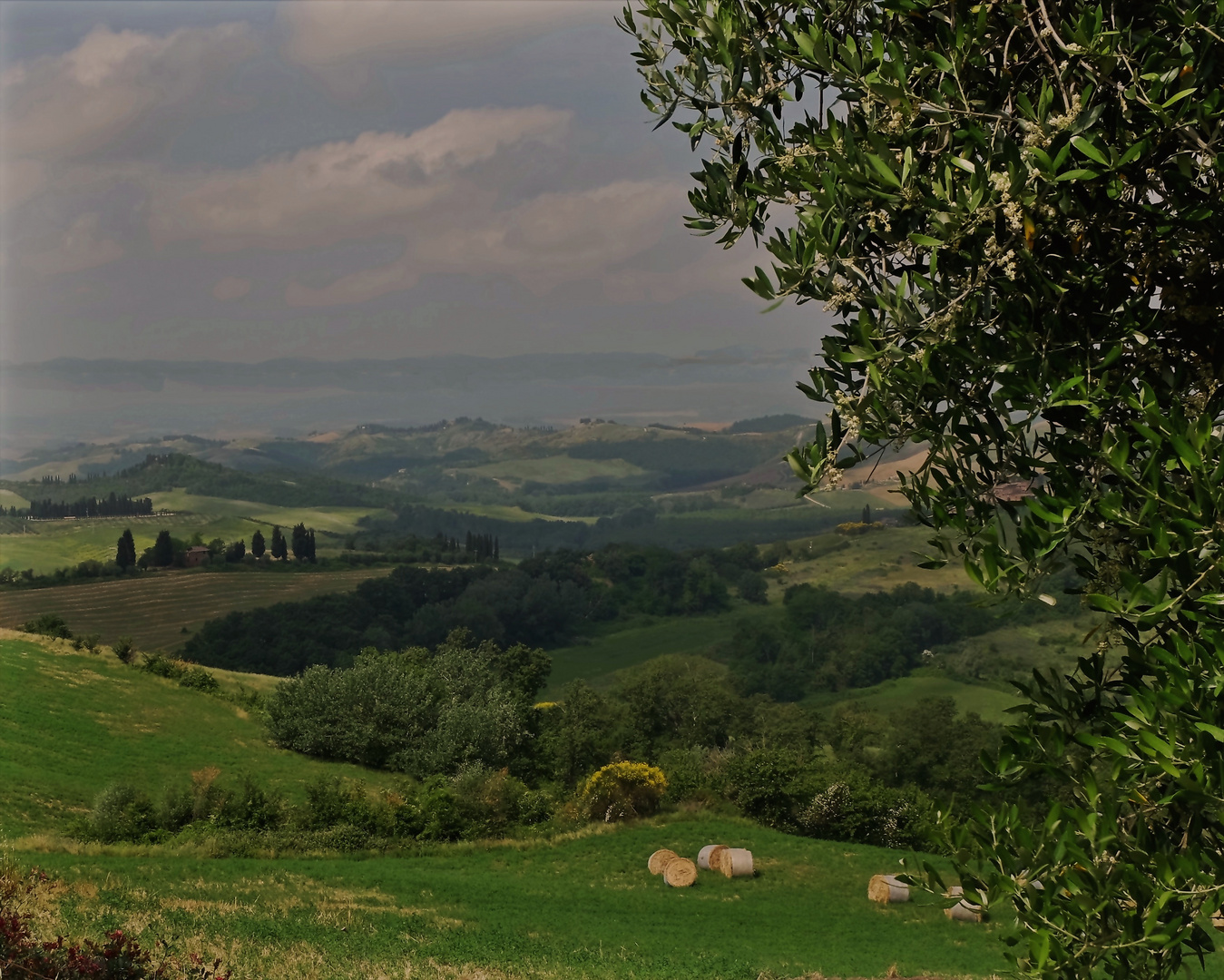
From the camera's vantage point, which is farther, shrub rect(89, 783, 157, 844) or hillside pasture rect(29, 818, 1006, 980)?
shrub rect(89, 783, 157, 844)

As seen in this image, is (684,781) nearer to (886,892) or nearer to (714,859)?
(714,859)

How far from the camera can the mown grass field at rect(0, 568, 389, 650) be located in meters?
137

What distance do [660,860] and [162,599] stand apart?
144622mm

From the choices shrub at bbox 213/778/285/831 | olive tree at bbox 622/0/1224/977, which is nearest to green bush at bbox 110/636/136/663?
shrub at bbox 213/778/285/831

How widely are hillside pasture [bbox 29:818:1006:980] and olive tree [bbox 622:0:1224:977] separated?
10.7 ft

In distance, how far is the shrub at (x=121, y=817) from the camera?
108ft

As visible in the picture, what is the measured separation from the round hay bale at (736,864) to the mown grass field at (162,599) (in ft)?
376

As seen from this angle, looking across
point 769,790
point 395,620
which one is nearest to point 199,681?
point 769,790

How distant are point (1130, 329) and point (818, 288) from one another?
134cm

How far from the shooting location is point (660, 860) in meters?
34.4

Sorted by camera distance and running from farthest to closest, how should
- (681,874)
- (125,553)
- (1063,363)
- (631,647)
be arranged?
(631,647), (125,553), (681,874), (1063,363)

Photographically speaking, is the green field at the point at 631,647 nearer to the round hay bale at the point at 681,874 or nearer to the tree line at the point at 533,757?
the tree line at the point at 533,757

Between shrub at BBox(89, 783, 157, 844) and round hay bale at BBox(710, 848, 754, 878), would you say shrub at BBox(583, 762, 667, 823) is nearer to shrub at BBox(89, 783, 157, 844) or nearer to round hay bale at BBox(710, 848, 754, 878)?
round hay bale at BBox(710, 848, 754, 878)

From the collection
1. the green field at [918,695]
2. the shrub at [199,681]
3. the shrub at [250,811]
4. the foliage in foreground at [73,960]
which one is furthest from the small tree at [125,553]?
the foliage in foreground at [73,960]
